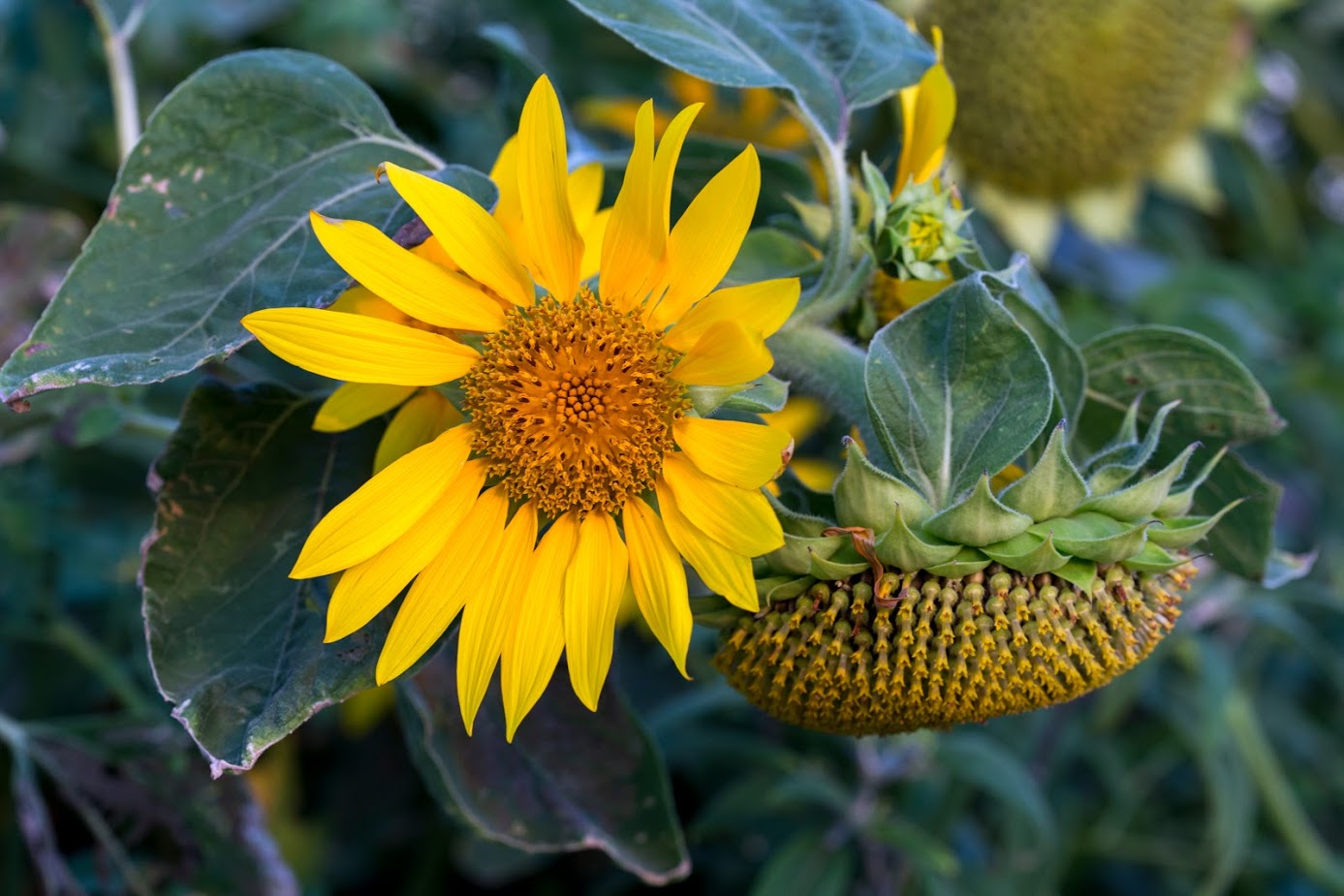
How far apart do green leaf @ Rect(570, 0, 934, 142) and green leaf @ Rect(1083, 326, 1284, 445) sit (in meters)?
0.26

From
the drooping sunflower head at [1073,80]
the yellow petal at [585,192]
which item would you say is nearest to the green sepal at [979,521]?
the yellow petal at [585,192]

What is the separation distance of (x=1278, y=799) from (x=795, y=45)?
4.21 feet

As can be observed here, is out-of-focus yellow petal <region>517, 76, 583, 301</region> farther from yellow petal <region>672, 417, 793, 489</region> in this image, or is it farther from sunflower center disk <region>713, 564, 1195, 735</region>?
sunflower center disk <region>713, 564, 1195, 735</region>

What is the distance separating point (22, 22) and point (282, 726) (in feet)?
5.31

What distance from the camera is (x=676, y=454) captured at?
76 centimetres

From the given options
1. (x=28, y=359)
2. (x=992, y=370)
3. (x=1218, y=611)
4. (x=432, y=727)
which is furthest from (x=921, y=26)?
(x=28, y=359)

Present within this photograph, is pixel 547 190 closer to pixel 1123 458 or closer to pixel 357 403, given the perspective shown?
pixel 357 403

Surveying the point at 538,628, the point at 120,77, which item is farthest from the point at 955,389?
the point at 120,77

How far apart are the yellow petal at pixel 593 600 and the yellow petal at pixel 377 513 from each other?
98mm

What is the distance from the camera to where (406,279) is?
0.74 metres

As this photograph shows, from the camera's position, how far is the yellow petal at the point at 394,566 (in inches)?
29.1

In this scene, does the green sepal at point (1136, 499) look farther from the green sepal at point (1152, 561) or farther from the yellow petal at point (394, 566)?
the yellow petal at point (394, 566)

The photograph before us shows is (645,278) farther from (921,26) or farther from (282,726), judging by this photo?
(921,26)

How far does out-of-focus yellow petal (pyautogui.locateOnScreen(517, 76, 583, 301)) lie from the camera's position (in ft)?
2.40
